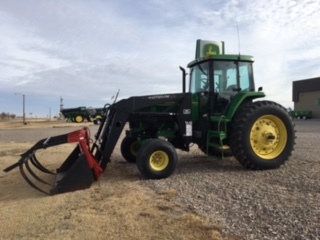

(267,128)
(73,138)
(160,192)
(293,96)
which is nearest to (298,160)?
(267,128)

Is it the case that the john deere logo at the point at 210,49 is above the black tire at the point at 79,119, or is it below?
above

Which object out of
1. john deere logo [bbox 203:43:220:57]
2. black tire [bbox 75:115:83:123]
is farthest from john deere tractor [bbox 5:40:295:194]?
black tire [bbox 75:115:83:123]

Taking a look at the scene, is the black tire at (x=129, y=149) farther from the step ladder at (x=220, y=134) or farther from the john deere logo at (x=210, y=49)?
the john deere logo at (x=210, y=49)

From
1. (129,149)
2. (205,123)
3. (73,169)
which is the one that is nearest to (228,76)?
(205,123)

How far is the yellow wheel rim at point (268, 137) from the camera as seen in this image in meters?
8.62

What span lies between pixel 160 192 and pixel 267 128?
343cm

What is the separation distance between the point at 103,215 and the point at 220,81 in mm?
4965

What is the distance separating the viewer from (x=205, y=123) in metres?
9.11

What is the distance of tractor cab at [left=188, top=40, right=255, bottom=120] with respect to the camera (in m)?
9.02

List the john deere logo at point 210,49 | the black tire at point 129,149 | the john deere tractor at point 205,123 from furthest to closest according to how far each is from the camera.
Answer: the black tire at point 129,149 → the john deere logo at point 210,49 → the john deere tractor at point 205,123

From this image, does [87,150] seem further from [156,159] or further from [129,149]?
[129,149]

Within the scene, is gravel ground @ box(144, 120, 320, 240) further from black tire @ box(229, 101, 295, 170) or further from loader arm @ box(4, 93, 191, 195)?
loader arm @ box(4, 93, 191, 195)

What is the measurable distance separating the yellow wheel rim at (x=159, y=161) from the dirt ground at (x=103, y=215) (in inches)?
18.5

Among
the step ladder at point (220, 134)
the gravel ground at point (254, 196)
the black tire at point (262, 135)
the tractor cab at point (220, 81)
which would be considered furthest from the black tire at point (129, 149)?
the black tire at point (262, 135)
